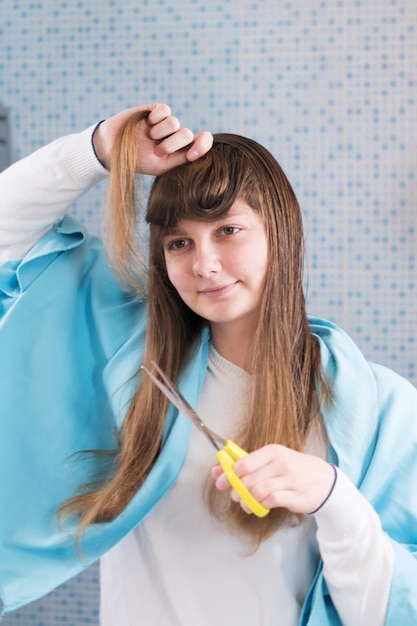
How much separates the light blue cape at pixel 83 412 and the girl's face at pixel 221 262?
15cm

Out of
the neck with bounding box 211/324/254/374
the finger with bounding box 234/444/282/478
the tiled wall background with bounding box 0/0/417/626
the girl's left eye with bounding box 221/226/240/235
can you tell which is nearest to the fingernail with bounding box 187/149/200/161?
the girl's left eye with bounding box 221/226/240/235

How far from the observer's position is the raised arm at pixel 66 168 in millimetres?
1209

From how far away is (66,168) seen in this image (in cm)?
129

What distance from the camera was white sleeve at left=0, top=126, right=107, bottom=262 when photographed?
1275 millimetres

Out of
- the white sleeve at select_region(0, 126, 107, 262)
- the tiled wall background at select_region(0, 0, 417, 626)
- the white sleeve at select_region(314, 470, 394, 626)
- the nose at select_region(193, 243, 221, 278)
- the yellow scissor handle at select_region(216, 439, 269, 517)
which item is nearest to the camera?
the yellow scissor handle at select_region(216, 439, 269, 517)

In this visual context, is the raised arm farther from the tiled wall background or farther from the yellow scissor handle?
the tiled wall background

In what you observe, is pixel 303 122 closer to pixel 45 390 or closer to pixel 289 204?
pixel 289 204

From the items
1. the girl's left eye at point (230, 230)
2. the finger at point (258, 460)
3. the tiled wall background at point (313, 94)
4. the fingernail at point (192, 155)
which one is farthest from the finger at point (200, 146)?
the tiled wall background at point (313, 94)

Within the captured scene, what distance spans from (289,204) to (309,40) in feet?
3.47

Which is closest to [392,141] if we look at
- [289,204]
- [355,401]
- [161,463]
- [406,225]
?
[406,225]

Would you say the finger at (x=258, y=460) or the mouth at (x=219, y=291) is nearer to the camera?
the finger at (x=258, y=460)

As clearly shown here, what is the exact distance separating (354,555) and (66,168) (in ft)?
2.39

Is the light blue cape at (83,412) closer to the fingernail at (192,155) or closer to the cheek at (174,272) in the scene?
the cheek at (174,272)

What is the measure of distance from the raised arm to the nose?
0.14 metres
